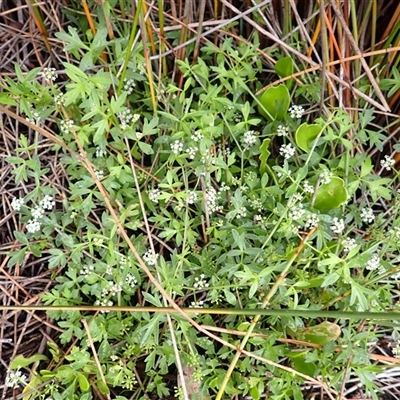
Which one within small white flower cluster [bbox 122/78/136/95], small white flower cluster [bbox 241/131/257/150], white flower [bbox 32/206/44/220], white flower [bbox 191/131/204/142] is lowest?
white flower [bbox 32/206/44/220]

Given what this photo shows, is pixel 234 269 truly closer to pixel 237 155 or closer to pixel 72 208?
pixel 237 155

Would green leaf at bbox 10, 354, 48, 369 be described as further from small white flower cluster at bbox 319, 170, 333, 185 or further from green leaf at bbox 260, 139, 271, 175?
small white flower cluster at bbox 319, 170, 333, 185

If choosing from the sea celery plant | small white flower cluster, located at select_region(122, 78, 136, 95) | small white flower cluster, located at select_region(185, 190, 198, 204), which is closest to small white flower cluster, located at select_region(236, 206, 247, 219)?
the sea celery plant

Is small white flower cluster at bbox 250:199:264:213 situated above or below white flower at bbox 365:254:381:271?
above

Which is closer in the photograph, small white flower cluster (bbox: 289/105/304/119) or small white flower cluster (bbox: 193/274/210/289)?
small white flower cluster (bbox: 193/274/210/289)

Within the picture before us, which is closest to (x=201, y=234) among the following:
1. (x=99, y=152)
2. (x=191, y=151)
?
(x=191, y=151)

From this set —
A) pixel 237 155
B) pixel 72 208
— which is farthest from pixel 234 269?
pixel 72 208
